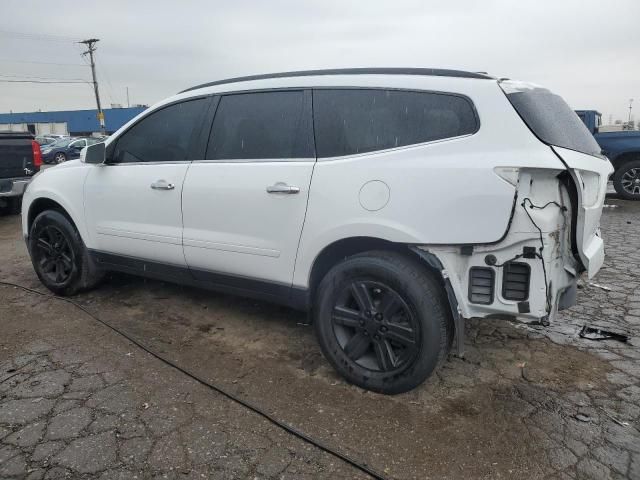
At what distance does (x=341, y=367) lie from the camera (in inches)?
114

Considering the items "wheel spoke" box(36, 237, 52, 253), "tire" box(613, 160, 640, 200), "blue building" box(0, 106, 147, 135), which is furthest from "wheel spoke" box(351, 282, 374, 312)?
"blue building" box(0, 106, 147, 135)

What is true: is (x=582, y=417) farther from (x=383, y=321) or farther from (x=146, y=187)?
(x=146, y=187)

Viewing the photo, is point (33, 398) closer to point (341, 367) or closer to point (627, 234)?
point (341, 367)

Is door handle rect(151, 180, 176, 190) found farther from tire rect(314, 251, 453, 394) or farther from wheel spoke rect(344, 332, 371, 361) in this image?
wheel spoke rect(344, 332, 371, 361)

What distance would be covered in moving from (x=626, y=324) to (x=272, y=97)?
3.17 metres

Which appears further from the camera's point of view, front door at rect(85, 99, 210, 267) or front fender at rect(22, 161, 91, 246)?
front fender at rect(22, 161, 91, 246)

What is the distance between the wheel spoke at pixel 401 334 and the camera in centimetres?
265

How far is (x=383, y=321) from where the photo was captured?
8.95ft

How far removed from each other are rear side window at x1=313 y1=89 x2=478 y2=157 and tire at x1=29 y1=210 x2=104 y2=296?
2.56 meters

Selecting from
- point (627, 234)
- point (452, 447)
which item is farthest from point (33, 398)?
point (627, 234)

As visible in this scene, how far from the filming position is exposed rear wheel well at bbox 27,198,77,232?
4.39m

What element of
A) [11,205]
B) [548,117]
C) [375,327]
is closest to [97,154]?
[375,327]

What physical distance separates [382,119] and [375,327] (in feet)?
3.87

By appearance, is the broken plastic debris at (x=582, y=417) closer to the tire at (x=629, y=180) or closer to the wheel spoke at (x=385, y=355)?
the wheel spoke at (x=385, y=355)
